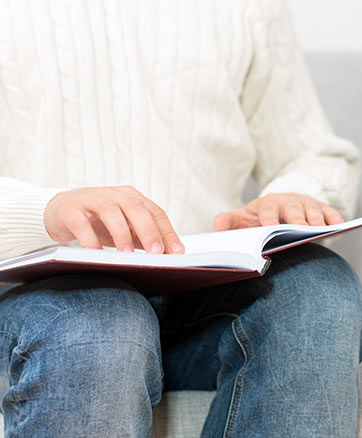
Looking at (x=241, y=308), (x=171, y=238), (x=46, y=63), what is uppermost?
(x=46, y=63)

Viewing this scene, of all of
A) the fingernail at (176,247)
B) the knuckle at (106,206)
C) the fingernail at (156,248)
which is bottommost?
the fingernail at (176,247)

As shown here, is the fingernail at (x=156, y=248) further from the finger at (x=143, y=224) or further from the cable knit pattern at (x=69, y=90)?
the cable knit pattern at (x=69, y=90)

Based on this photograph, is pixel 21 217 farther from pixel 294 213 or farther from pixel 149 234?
pixel 294 213

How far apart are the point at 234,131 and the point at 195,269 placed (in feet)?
1.56

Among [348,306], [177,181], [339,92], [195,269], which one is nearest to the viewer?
[195,269]

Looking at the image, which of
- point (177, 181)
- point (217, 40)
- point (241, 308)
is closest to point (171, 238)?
point (241, 308)

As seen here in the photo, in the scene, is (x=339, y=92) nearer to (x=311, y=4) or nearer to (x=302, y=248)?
(x=311, y=4)

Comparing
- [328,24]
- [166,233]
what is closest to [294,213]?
[166,233]

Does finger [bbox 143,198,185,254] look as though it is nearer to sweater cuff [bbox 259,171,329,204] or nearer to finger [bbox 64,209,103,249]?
finger [bbox 64,209,103,249]

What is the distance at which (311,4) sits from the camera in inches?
45.7

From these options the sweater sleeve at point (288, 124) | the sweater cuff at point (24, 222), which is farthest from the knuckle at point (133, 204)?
the sweater sleeve at point (288, 124)

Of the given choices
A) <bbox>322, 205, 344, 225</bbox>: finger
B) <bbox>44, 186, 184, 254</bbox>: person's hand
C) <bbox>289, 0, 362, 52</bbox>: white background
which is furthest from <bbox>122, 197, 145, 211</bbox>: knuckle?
<bbox>289, 0, 362, 52</bbox>: white background

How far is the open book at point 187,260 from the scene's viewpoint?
1.37ft

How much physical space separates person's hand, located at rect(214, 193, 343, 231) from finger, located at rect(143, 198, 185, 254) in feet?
0.49
